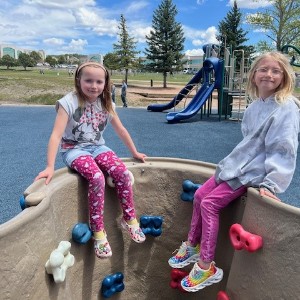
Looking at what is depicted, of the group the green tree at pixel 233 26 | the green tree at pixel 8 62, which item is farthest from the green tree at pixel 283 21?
the green tree at pixel 8 62

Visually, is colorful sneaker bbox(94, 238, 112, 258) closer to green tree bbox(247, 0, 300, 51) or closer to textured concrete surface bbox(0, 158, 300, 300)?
textured concrete surface bbox(0, 158, 300, 300)

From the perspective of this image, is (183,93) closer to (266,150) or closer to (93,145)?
(93,145)

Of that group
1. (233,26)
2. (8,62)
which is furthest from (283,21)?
(8,62)

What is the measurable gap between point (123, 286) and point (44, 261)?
0.97 metres

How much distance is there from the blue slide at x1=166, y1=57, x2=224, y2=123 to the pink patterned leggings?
7472 mm

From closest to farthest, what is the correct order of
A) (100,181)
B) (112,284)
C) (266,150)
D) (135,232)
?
1. (266,150)
2. (100,181)
3. (135,232)
4. (112,284)

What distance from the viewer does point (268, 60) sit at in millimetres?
1685

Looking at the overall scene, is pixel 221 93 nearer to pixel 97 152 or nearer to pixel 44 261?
pixel 97 152

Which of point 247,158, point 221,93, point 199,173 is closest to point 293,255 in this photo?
point 247,158

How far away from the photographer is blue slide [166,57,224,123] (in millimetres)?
9620

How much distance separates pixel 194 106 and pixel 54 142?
831 cm

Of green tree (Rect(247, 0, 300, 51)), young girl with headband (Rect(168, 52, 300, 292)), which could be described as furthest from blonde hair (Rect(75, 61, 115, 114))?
green tree (Rect(247, 0, 300, 51))

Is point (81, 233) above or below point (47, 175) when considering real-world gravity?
below

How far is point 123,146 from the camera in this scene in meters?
6.25
